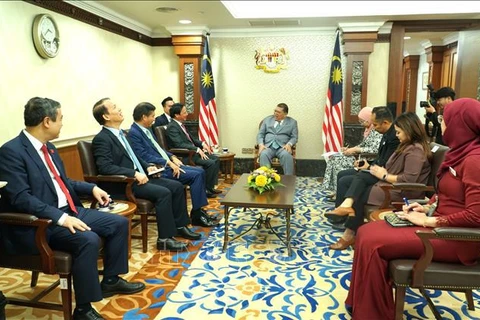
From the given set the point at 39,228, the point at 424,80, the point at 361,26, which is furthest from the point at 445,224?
the point at 424,80

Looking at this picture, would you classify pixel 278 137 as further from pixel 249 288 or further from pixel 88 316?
pixel 88 316

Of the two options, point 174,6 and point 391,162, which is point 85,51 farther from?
point 391,162

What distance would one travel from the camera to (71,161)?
424 centimetres

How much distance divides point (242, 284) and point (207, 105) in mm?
3941

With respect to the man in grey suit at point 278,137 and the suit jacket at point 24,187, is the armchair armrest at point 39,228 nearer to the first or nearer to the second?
the suit jacket at point 24,187

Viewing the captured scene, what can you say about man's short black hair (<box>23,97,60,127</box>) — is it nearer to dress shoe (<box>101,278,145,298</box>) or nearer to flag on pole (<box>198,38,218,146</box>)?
dress shoe (<box>101,278,145,298</box>)

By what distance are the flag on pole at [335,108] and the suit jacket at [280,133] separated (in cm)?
57

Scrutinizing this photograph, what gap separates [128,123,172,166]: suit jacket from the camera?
12.4 ft

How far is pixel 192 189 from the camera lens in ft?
13.0

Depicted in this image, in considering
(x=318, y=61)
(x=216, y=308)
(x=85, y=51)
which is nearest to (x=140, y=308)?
(x=216, y=308)

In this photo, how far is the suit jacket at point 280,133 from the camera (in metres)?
5.71

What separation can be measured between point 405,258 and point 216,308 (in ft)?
3.82

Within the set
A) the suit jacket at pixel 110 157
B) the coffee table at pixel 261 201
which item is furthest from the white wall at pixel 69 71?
the coffee table at pixel 261 201

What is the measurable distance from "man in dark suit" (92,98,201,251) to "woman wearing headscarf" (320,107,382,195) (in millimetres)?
2280
